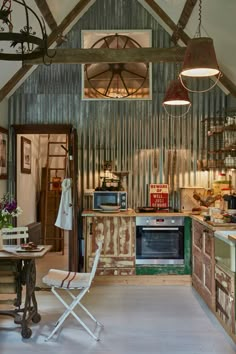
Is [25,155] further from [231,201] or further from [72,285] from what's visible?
[72,285]

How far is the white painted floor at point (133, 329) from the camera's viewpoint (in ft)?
13.0

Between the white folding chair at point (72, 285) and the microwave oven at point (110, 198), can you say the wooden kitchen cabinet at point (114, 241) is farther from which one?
the white folding chair at point (72, 285)

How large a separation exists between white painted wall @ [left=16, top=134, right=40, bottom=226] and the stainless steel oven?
223 centimetres

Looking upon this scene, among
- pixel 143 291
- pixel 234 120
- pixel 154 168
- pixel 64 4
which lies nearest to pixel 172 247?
pixel 143 291

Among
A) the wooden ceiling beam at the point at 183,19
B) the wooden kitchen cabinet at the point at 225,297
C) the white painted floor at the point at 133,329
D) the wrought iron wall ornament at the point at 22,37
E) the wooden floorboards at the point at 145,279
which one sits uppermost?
the wooden ceiling beam at the point at 183,19

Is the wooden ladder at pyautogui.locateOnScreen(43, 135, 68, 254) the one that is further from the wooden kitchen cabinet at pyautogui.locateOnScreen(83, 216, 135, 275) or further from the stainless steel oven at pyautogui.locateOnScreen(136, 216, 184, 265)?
the stainless steel oven at pyautogui.locateOnScreen(136, 216, 184, 265)

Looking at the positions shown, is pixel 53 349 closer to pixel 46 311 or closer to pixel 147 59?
pixel 46 311

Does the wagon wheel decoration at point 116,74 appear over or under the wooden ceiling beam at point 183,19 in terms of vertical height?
under

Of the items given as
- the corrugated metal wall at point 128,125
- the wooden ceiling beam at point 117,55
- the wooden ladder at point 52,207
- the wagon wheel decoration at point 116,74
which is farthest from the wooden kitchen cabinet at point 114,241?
Result: the wooden ladder at point 52,207

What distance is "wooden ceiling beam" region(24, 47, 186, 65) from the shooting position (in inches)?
226

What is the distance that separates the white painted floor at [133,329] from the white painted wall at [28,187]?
2.28 m

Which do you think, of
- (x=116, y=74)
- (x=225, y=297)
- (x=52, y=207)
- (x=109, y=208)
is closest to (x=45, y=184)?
(x=52, y=207)

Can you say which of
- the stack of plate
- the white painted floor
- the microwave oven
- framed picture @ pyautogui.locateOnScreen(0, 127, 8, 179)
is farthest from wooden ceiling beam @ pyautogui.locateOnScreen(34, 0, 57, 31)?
the white painted floor

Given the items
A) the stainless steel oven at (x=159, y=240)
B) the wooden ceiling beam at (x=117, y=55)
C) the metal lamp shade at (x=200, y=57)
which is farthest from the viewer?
the stainless steel oven at (x=159, y=240)
